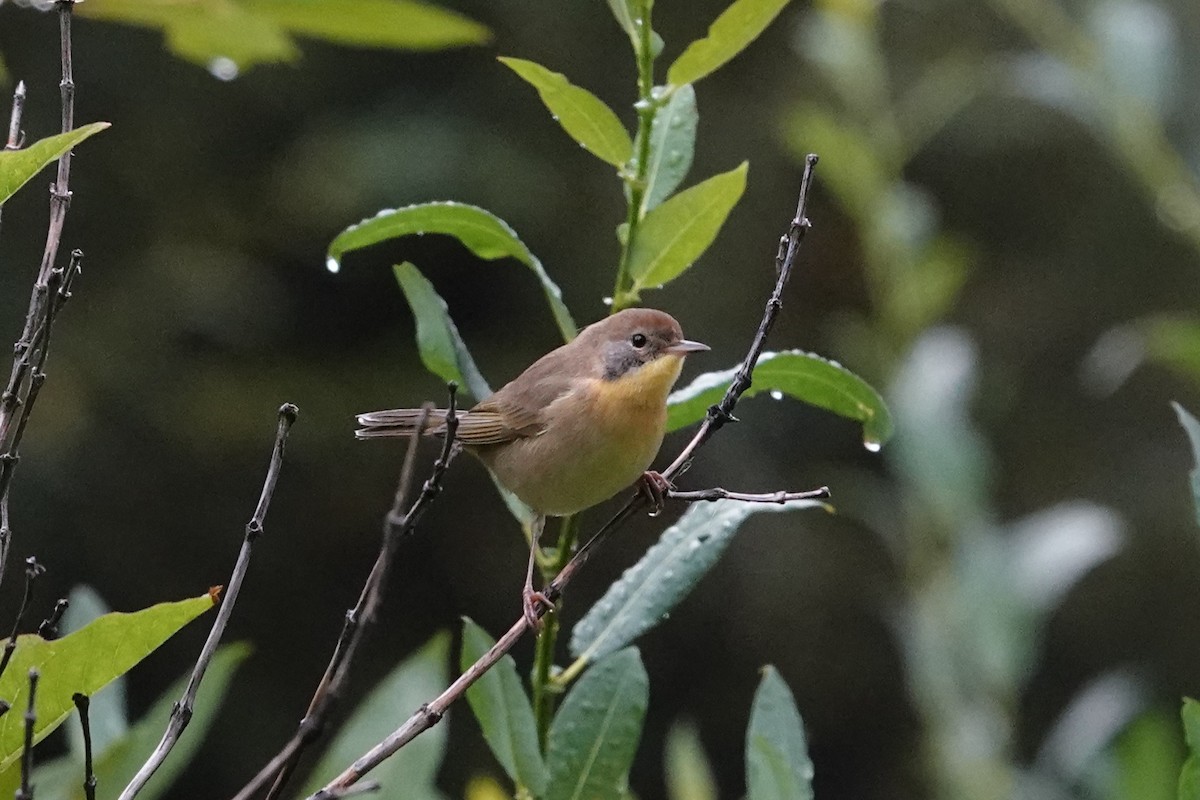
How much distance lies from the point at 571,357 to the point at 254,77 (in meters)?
6.12

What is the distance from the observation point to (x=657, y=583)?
1.90m

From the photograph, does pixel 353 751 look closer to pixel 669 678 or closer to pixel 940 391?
pixel 940 391

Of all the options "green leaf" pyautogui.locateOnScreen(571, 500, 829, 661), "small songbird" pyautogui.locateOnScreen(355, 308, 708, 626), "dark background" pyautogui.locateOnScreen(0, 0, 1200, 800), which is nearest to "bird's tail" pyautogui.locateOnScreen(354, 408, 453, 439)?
"small songbird" pyautogui.locateOnScreen(355, 308, 708, 626)

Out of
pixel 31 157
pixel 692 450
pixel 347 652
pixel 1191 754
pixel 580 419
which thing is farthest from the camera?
pixel 580 419

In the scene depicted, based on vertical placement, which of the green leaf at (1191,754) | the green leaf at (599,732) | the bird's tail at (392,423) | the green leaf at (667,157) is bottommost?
the bird's tail at (392,423)

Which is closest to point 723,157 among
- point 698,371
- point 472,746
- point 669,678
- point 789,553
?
point 698,371

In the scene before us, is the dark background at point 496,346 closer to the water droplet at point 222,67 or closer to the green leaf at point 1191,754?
the water droplet at point 222,67

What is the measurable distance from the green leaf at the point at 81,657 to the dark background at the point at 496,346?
6.36m

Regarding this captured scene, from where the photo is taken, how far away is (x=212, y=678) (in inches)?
73.9

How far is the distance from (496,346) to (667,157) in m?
6.85

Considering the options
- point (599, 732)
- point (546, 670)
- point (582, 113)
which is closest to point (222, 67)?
point (582, 113)

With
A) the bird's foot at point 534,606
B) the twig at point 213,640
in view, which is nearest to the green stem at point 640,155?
the bird's foot at point 534,606

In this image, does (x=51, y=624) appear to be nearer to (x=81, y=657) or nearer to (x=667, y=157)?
(x=81, y=657)

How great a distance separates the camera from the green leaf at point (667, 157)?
1887mm
